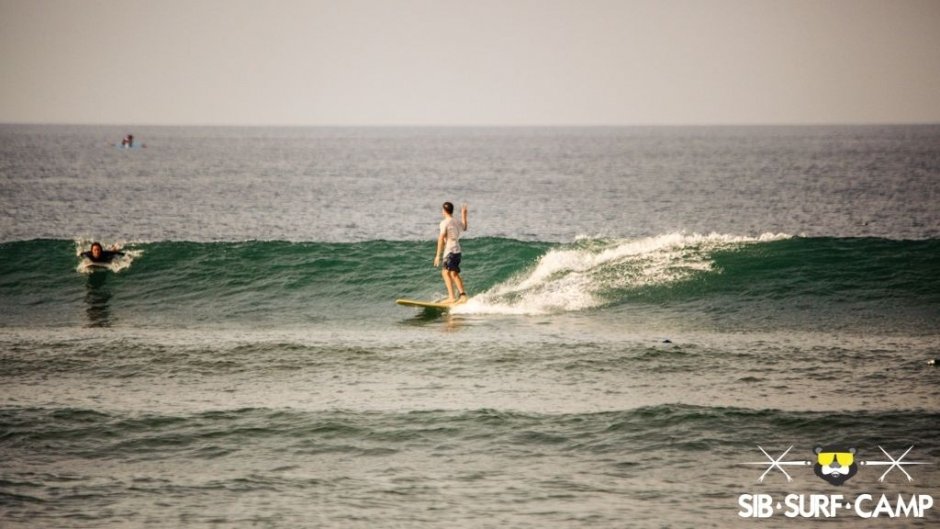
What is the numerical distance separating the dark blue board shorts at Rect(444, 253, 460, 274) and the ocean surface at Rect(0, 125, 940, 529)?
0.91m

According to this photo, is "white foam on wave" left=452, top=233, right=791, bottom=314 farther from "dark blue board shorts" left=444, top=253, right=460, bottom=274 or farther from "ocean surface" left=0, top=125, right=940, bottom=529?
"dark blue board shorts" left=444, top=253, right=460, bottom=274

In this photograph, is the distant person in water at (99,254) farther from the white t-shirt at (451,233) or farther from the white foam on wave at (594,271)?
the white t-shirt at (451,233)

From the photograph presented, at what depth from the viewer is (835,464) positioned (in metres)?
10.5

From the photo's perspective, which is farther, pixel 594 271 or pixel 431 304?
pixel 594 271

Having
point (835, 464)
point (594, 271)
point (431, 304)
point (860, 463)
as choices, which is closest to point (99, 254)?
point (431, 304)

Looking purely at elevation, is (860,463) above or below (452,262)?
below

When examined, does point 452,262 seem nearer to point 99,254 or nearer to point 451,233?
point 451,233

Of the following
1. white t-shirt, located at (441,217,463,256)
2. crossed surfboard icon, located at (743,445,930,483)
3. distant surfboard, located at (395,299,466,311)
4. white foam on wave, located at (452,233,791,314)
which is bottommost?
crossed surfboard icon, located at (743,445,930,483)

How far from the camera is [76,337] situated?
17.9 meters

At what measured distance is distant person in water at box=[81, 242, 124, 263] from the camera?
2378 cm

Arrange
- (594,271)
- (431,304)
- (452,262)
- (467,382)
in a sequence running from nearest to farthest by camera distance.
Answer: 1. (467,382)
2. (452,262)
3. (431,304)
4. (594,271)

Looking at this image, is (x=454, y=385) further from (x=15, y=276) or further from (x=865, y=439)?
(x=15, y=276)

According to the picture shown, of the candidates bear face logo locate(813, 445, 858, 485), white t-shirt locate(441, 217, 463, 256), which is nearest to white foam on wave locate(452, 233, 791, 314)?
white t-shirt locate(441, 217, 463, 256)

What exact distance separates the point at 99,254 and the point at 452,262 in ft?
32.5
